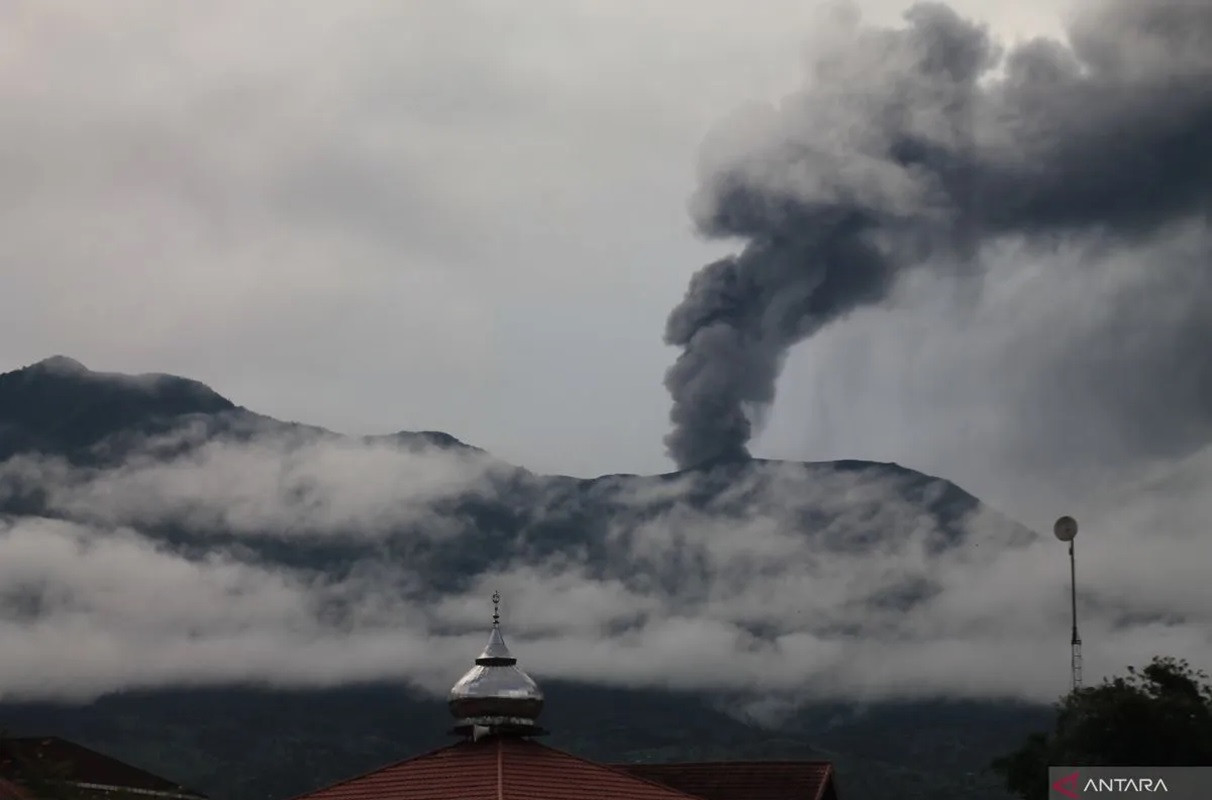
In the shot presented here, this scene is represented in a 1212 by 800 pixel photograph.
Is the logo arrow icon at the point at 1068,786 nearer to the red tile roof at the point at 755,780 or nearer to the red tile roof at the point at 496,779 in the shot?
the red tile roof at the point at 755,780

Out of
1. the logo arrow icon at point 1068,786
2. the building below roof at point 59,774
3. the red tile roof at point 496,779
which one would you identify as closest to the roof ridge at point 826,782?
the logo arrow icon at point 1068,786

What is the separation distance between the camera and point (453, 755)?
209 ft

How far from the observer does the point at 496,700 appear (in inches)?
2539

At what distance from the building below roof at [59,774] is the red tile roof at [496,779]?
21.2 ft

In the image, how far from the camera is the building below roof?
1416 inches

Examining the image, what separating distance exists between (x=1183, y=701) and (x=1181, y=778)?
9.54 meters

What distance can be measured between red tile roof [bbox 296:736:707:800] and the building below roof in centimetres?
648

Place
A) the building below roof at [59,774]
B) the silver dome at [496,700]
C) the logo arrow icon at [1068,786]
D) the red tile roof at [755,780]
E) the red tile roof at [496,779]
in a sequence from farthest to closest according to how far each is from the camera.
Answer: the red tile roof at [755,780] → the logo arrow icon at [1068,786] → the silver dome at [496,700] → the red tile roof at [496,779] → the building below roof at [59,774]

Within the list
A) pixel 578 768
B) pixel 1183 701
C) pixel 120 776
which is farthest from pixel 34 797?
pixel 120 776

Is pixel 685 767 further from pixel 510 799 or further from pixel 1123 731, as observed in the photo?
pixel 510 799

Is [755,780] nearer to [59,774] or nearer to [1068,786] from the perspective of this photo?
[1068,786]

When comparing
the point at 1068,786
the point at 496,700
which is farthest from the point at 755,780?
the point at 496,700

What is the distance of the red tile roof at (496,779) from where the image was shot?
60531 millimetres

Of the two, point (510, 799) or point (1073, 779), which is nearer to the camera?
point (510, 799)
